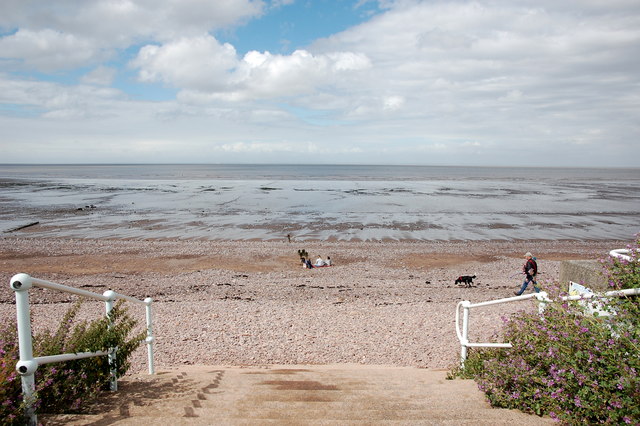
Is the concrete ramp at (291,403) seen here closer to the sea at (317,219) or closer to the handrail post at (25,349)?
the handrail post at (25,349)

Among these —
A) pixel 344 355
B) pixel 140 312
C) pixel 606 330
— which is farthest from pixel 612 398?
pixel 140 312

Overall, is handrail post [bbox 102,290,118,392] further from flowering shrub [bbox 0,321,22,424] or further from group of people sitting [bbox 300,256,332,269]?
group of people sitting [bbox 300,256,332,269]

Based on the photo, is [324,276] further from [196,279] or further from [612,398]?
[612,398]

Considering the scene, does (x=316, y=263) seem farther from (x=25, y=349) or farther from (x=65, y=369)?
(x=25, y=349)

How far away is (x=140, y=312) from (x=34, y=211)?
33384 mm

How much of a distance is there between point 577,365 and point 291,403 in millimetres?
2381

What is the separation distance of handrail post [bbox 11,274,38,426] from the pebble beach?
427 centimetres

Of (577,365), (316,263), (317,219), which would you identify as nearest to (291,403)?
(577,365)

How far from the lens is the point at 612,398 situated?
9.64 feet

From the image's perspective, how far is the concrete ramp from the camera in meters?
3.37

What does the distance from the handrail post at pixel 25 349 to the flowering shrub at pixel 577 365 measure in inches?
145

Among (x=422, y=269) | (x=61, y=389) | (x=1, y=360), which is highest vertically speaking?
(x=1, y=360)

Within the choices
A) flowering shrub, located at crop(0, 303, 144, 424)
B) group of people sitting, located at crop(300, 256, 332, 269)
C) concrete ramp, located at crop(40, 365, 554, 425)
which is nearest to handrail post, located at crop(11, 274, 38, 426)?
flowering shrub, located at crop(0, 303, 144, 424)

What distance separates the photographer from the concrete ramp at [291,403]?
337 centimetres
